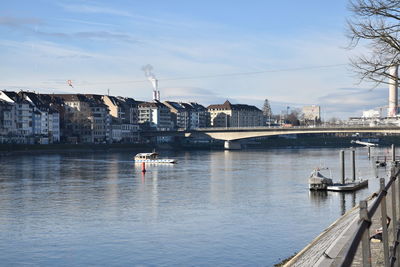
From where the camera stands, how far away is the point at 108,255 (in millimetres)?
19359

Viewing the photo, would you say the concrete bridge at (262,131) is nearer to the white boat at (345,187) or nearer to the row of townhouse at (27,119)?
the row of townhouse at (27,119)

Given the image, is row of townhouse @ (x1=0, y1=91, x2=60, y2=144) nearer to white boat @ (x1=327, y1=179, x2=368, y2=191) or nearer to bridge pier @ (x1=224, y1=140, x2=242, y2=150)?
bridge pier @ (x1=224, y1=140, x2=242, y2=150)

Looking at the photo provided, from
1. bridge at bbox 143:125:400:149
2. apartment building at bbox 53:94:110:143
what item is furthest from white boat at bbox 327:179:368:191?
apartment building at bbox 53:94:110:143

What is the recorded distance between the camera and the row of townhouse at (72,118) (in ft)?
400

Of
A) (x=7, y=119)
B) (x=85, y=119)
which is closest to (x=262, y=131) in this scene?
(x=85, y=119)

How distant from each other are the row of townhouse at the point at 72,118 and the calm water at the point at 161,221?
7815cm

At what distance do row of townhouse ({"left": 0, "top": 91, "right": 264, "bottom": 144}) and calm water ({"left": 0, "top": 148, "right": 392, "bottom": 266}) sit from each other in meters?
78.1

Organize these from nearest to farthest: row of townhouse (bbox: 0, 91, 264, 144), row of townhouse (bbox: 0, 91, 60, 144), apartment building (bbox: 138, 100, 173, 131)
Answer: row of townhouse (bbox: 0, 91, 60, 144)
row of townhouse (bbox: 0, 91, 264, 144)
apartment building (bbox: 138, 100, 173, 131)

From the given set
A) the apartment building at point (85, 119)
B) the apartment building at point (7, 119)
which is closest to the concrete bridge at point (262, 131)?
the apartment building at point (85, 119)

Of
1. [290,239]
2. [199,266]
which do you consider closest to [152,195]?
[290,239]

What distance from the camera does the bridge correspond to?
3972 inches

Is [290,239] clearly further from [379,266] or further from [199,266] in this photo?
[379,266]

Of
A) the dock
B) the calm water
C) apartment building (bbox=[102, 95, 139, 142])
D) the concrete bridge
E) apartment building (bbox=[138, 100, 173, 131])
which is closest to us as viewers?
the dock

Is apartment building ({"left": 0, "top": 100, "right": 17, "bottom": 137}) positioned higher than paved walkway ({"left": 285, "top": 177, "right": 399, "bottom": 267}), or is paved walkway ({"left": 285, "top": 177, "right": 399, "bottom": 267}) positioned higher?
apartment building ({"left": 0, "top": 100, "right": 17, "bottom": 137})
